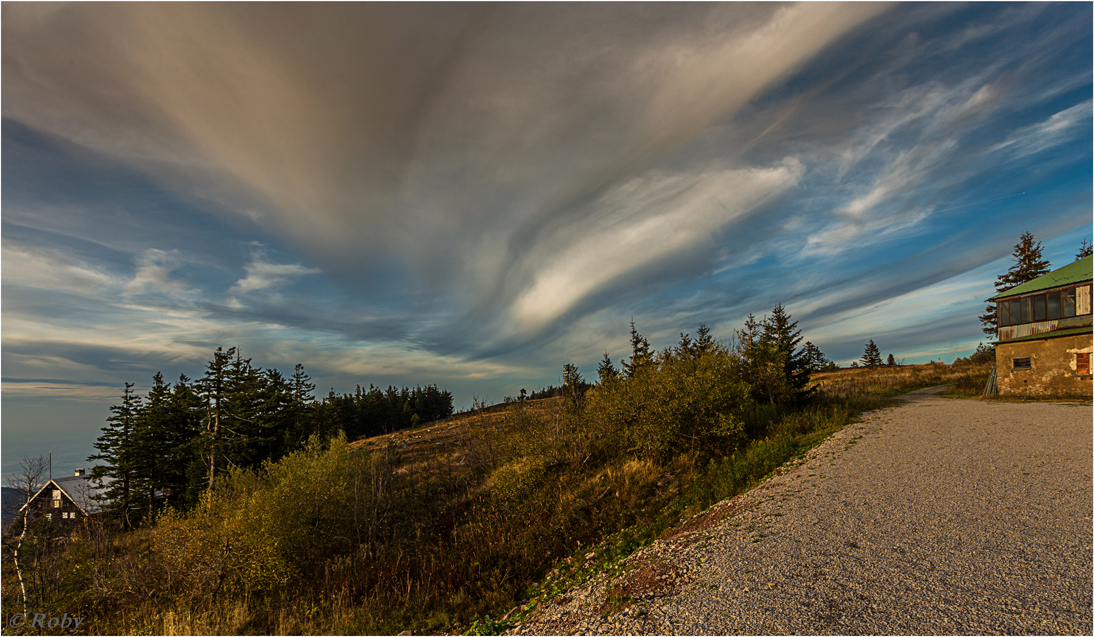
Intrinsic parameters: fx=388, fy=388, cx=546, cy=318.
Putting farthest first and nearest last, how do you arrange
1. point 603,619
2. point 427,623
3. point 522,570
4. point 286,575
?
point 286,575
point 522,570
point 427,623
point 603,619

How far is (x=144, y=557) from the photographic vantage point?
1377 centimetres

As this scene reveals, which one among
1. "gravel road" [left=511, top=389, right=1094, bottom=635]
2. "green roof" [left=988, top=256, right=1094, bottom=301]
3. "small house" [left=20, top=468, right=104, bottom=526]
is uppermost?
"green roof" [left=988, top=256, right=1094, bottom=301]

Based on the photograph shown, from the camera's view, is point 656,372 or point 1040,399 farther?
point 1040,399

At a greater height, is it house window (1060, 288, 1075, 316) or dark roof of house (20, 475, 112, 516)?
house window (1060, 288, 1075, 316)

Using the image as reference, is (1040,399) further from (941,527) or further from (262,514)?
(262,514)

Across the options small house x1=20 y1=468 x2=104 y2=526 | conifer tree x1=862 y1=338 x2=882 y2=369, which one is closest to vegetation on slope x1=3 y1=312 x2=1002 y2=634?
small house x1=20 y1=468 x2=104 y2=526

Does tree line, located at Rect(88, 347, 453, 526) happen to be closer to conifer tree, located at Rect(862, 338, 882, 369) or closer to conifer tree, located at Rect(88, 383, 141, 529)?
conifer tree, located at Rect(88, 383, 141, 529)

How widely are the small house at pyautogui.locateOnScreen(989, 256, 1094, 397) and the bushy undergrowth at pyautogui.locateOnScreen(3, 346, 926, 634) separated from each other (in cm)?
950


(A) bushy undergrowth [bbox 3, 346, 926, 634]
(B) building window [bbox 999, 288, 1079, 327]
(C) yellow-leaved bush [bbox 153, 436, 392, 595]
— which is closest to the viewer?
(A) bushy undergrowth [bbox 3, 346, 926, 634]

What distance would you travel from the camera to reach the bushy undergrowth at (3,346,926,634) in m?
10.2

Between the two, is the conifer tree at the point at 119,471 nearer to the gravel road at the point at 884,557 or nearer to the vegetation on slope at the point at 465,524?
the vegetation on slope at the point at 465,524

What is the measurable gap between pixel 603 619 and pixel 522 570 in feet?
16.9

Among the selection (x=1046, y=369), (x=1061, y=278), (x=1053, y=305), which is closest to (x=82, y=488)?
(x=1046, y=369)

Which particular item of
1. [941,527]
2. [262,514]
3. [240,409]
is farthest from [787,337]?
[240,409]
